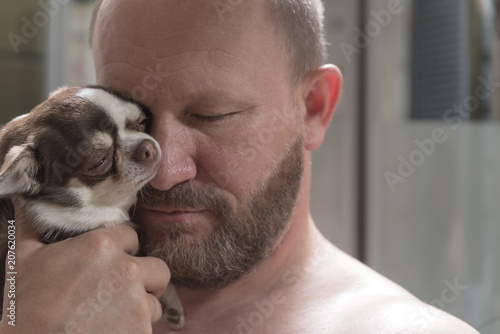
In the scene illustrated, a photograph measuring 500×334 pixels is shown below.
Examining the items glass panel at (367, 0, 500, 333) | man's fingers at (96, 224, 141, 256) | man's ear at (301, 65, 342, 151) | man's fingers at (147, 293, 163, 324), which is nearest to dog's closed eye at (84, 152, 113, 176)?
man's fingers at (96, 224, 141, 256)

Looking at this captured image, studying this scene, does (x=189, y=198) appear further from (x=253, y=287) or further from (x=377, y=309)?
(x=377, y=309)

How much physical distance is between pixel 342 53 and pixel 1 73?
1.61m

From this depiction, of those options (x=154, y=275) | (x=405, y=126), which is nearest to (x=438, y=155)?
(x=405, y=126)

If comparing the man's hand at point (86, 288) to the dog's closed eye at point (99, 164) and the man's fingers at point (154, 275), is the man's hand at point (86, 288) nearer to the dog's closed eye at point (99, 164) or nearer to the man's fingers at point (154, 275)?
the man's fingers at point (154, 275)

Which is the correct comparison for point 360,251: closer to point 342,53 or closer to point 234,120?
point 342,53

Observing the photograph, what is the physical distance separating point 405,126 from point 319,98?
1.41 meters

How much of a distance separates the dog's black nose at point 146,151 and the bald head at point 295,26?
0.24 metres

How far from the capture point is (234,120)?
1.08m

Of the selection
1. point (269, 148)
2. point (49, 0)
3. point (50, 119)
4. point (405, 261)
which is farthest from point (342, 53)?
point (50, 119)

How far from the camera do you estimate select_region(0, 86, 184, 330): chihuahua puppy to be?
3.32ft

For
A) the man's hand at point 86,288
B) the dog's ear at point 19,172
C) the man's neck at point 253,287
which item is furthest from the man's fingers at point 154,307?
the dog's ear at point 19,172

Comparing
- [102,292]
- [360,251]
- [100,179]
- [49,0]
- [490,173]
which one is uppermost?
[49,0]

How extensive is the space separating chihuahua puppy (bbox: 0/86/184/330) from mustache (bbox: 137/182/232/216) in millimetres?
32

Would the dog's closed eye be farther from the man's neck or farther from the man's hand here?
the man's neck
